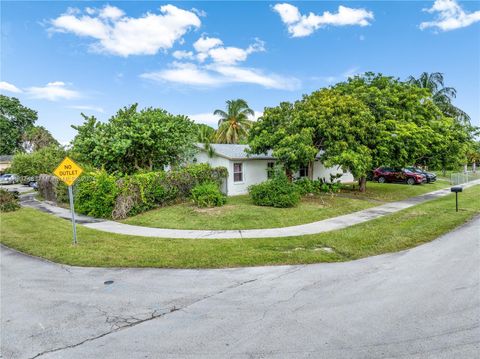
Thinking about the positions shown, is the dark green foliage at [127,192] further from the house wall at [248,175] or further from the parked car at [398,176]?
the parked car at [398,176]

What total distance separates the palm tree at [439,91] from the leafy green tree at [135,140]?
29020 mm

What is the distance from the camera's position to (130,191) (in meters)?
13.5

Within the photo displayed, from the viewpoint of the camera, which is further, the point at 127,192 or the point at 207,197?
the point at 207,197

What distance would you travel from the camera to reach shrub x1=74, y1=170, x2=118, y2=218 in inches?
524

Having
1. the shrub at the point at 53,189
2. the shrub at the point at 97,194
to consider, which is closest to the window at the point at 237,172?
the shrub at the point at 97,194

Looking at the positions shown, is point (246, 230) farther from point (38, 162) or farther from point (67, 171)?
point (38, 162)

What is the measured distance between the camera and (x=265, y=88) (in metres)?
31.2

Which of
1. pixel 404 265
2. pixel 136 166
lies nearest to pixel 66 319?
pixel 404 265

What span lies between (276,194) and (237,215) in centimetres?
288

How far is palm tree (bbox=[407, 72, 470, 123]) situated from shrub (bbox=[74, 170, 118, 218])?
3423cm

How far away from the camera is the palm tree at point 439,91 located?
33.8 meters

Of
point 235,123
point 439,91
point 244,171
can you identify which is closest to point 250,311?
point 244,171

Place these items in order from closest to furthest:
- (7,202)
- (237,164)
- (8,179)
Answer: (7,202), (237,164), (8,179)

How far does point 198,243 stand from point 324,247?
11.9 ft
